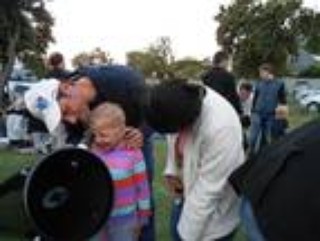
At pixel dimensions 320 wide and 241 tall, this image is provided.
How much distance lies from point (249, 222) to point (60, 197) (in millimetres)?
1477

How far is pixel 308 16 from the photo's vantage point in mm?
73312

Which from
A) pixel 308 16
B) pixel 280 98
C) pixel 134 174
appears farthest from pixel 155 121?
pixel 308 16

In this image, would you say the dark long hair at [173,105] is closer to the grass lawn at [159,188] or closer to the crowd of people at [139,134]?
the crowd of people at [139,134]

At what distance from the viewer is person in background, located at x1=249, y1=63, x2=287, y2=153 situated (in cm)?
1680

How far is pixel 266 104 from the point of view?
1695 cm

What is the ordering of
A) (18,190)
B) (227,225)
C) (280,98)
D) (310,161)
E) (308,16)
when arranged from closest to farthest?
(310,161) → (18,190) → (227,225) → (280,98) → (308,16)

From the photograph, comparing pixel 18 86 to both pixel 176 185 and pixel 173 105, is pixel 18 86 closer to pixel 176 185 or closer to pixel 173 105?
pixel 176 185

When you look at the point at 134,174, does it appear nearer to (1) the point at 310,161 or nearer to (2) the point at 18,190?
(2) the point at 18,190

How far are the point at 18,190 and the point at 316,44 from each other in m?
70.7

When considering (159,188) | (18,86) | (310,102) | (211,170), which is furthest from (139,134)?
(310,102)

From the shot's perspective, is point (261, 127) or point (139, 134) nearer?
point (139, 134)

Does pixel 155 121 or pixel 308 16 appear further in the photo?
pixel 308 16

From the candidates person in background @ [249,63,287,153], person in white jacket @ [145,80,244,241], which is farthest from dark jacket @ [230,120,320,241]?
person in background @ [249,63,287,153]

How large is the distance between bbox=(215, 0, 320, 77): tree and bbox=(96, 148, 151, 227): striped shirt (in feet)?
205
